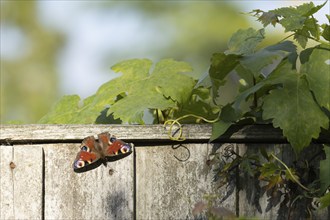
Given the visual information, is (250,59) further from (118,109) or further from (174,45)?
(174,45)

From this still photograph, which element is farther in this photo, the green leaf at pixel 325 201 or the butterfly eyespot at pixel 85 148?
the butterfly eyespot at pixel 85 148

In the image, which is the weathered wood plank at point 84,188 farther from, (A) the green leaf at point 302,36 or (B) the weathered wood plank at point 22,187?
(A) the green leaf at point 302,36

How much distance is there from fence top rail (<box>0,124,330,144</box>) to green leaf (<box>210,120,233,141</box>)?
25 millimetres

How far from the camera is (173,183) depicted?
8.98 ft

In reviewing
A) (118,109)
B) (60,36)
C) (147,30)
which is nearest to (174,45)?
(147,30)

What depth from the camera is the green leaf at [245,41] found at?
109 inches

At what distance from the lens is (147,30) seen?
31.4ft

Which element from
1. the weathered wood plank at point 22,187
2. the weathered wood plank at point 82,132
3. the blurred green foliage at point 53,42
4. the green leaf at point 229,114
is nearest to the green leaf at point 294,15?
the green leaf at point 229,114

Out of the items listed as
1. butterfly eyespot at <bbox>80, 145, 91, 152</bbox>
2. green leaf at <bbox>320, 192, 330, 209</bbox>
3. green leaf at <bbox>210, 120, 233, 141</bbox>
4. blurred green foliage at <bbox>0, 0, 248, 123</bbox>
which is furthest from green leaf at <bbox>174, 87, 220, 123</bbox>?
blurred green foliage at <bbox>0, 0, 248, 123</bbox>

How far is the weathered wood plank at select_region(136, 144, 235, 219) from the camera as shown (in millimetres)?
2730

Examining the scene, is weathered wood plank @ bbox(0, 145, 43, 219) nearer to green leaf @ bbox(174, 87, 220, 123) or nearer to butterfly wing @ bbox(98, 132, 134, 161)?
butterfly wing @ bbox(98, 132, 134, 161)

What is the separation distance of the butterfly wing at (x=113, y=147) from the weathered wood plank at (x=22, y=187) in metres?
0.21

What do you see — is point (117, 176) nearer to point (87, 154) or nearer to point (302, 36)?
point (87, 154)

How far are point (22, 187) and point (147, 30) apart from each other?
22.9 ft
